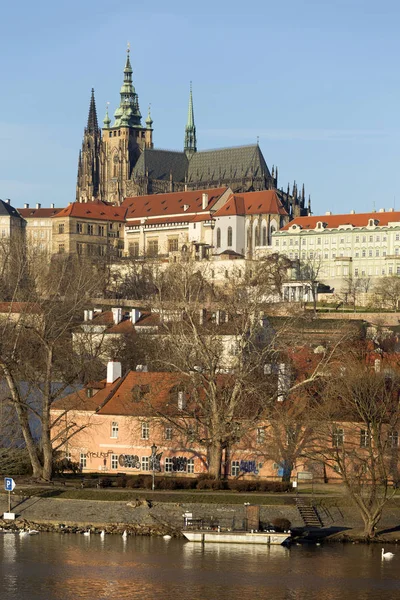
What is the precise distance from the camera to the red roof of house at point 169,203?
18588 centimetres

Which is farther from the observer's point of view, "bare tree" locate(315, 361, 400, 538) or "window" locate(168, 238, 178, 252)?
"window" locate(168, 238, 178, 252)

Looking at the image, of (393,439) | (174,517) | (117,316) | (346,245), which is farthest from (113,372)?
(346,245)

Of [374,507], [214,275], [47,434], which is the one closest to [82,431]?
[47,434]

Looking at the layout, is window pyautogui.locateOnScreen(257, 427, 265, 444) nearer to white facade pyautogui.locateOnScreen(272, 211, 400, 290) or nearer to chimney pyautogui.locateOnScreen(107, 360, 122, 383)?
chimney pyautogui.locateOnScreen(107, 360, 122, 383)

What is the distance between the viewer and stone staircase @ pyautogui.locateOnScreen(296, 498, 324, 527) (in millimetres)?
51375

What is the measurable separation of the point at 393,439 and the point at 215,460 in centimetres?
710

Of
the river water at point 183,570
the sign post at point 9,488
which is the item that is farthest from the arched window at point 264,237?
the river water at point 183,570

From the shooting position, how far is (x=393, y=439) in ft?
182

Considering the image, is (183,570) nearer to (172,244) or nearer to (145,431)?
(145,431)

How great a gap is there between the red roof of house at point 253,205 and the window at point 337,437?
121m

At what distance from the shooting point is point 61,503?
52875mm

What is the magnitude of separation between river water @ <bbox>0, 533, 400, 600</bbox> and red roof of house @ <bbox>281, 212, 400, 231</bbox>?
370 feet

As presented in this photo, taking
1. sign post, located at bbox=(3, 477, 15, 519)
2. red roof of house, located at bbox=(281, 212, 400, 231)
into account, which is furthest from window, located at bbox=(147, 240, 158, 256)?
sign post, located at bbox=(3, 477, 15, 519)

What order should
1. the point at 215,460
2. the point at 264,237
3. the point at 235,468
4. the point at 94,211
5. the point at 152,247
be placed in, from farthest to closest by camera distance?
the point at 94,211, the point at 152,247, the point at 264,237, the point at 235,468, the point at 215,460
